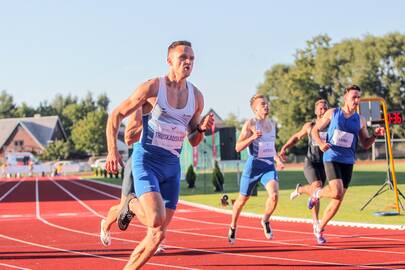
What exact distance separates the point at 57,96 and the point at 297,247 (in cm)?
14193

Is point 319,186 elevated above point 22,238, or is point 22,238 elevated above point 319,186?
point 319,186

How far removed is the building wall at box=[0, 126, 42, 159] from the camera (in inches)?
4028

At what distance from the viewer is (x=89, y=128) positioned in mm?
100188

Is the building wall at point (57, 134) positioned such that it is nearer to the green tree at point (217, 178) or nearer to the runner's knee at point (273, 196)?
the green tree at point (217, 178)

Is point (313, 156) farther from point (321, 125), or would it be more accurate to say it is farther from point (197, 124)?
point (197, 124)

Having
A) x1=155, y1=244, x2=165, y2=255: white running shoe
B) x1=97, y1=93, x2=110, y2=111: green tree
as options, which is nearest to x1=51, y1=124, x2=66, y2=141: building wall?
x1=97, y1=93, x2=110, y2=111: green tree

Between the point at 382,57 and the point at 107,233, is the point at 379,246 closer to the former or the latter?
the point at 107,233

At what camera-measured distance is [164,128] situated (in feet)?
20.2

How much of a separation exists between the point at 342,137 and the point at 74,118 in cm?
12222

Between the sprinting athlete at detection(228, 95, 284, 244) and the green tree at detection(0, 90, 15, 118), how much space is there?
12976 centimetres

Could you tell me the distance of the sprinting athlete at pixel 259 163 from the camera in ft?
32.6

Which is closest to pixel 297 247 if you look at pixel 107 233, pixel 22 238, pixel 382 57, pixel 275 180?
pixel 275 180

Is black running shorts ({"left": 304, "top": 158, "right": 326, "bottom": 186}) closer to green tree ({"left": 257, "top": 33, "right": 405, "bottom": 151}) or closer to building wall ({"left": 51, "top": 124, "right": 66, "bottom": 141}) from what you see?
green tree ({"left": 257, "top": 33, "right": 405, "bottom": 151})

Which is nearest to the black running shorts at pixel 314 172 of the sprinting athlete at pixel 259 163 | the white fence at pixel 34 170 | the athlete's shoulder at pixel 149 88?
the sprinting athlete at pixel 259 163
